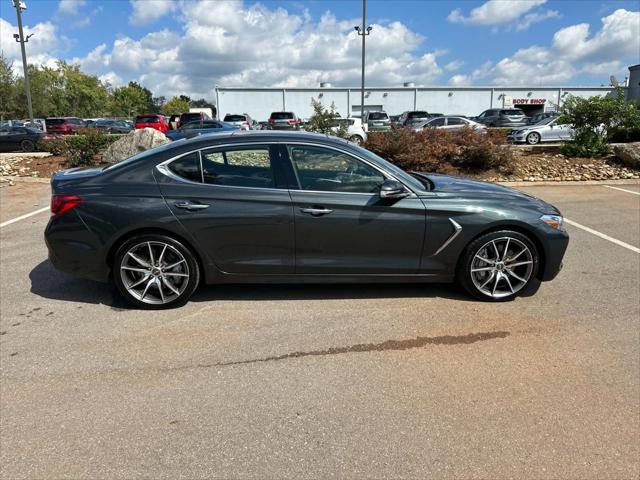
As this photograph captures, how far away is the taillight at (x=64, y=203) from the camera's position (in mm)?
3998

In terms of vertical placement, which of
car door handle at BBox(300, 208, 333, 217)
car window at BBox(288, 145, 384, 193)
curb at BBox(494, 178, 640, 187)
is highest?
car window at BBox(288, 145, 384, 193)

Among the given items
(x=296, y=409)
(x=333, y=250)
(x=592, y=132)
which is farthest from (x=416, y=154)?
(x=296, y=409)

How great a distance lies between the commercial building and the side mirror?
48.3 m

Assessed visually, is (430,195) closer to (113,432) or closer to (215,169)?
(215,169)

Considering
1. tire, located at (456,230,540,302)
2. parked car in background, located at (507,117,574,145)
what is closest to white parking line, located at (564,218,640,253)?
tire, located at (456,230,540,302)

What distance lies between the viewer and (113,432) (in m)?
2.58

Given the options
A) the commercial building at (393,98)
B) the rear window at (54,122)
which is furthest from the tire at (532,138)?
the commercial building at (393,98)

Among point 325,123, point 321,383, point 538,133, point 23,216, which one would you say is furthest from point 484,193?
point 538,133

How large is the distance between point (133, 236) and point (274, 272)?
1287 mm

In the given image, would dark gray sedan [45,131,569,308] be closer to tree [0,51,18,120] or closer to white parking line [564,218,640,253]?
white parking line [564,218,640,253]

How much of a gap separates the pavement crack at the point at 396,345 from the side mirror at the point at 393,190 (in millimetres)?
1239

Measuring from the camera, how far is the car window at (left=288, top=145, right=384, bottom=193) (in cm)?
408

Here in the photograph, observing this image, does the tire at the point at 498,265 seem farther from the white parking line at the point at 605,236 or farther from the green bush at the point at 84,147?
the green bush at the point at 84,147

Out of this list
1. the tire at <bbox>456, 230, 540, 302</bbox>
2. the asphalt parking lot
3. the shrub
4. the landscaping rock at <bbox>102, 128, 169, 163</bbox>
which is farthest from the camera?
the landscaping rock at <bbox>102, 128, 169, 163</bbox>
